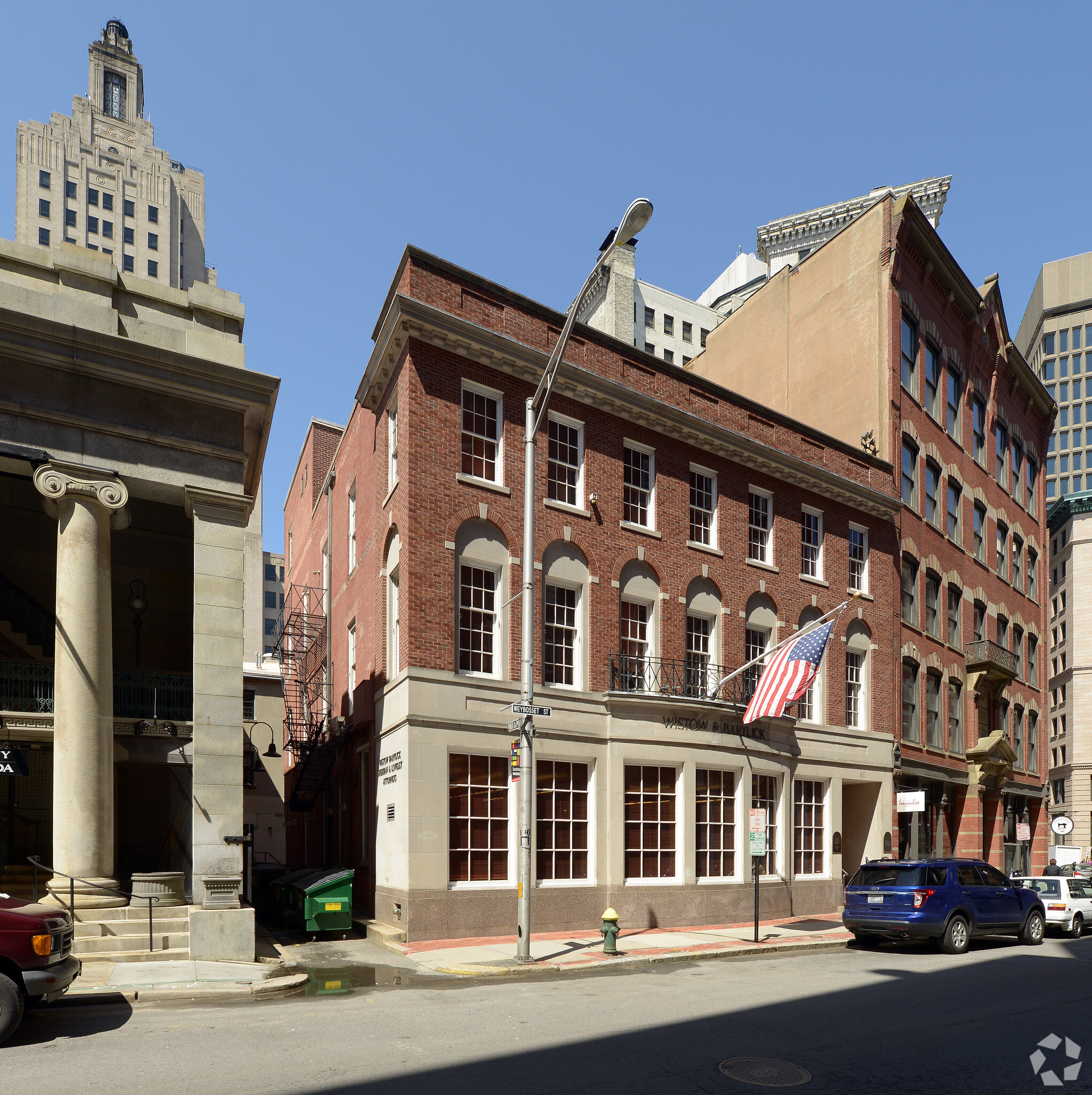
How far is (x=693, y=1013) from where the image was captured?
11.9 m

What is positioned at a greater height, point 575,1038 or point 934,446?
point 934,446

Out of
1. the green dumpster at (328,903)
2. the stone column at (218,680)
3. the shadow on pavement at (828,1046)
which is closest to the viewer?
the shadow on pavement at (828,1046)

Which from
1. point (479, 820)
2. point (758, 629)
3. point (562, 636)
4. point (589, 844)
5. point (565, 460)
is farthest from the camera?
point (758, 629)

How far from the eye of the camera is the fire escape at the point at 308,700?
2772 centimetres

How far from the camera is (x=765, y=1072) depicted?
9.06 meters

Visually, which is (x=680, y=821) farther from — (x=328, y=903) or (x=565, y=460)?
(x=565, y=460)

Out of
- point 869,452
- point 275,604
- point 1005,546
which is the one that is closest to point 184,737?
point 869,452

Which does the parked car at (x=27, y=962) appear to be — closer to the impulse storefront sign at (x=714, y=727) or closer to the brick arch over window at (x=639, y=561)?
the brick arch over window at (x=639, y=561)

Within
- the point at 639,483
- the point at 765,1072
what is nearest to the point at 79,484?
the point at 639,483

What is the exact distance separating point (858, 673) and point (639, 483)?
10380 mm

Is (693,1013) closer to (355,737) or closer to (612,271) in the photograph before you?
(355,737)

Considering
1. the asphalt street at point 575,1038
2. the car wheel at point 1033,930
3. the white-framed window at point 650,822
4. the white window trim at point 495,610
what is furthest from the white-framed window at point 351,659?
the car wheel at point 1033,930

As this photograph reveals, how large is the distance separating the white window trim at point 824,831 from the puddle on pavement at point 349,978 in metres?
13.5

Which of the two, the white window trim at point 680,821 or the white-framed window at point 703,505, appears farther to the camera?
the white-framed window at point 703,505
